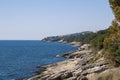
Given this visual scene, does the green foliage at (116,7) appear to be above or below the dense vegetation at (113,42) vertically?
above

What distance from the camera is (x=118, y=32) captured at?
3244cm

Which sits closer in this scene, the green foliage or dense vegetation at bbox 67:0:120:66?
the green foliage

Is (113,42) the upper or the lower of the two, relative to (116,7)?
lower

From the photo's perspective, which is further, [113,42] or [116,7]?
[113,42]

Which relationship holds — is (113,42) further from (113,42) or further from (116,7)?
(116,7)

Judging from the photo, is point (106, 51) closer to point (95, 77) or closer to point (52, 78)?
point (52, 78)

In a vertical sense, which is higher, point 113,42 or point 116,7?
point 116,7

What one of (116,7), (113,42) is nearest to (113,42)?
(113,42)

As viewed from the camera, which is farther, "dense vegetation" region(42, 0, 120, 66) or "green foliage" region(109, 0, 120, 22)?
"dense vegetation" region(42, 0, 120, 66)

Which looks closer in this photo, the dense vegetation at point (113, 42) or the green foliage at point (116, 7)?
the green foliage at point (116, 7)

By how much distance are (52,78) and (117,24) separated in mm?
21649

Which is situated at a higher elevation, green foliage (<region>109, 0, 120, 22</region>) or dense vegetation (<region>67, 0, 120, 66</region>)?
green foliage (<region>109, 0, 120, 22</region>)

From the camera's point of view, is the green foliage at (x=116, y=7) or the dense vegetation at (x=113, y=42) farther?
the dense vegetation at (x=113, y=42)

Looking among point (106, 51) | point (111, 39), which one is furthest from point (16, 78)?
point (111, 39)
